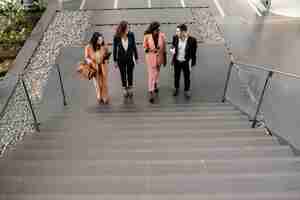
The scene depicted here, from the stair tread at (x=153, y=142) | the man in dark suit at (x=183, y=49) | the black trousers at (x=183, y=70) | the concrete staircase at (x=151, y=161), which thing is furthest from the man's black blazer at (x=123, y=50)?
the stair tread at (x=153, y=142)

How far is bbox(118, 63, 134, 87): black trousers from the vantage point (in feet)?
20.8

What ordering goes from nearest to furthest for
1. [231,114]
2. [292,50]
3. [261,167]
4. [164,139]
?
[261,167]
[164,139]
[231,114]
[292,50]

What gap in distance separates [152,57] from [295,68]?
3485mm

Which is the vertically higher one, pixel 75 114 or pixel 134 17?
pixel 134 17

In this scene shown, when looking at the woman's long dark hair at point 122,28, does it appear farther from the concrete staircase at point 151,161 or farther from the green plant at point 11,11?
the green plant at point 11,11

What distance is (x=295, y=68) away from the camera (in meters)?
7.58

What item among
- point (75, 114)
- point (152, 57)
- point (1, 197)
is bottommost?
point (75, 114)

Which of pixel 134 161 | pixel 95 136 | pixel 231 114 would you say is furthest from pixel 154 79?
pixel 134 161

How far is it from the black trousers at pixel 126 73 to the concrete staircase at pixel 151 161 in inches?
39.0

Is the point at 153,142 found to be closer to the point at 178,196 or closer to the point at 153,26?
the point at 178,196

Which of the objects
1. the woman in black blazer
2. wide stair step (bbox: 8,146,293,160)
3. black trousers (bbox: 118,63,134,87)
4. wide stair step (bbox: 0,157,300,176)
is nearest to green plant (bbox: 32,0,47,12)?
black trousers (bbox: 118,63,134,87)

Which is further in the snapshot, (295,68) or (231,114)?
(295,68)

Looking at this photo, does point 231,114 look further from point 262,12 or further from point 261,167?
point 262,12

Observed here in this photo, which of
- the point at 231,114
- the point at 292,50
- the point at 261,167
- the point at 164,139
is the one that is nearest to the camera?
the point at 261,167
